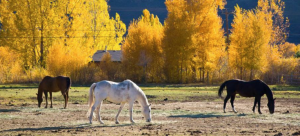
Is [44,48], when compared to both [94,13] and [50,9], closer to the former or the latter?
[50,9]

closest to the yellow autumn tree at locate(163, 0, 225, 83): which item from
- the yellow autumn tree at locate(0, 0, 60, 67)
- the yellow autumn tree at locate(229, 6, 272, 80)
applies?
the yellow autumn tree at locate(229, 6, 272, 80)

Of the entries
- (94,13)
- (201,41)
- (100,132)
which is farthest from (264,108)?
(94,13)

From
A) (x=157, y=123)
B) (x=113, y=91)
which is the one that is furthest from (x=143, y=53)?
(x=113, y=91)

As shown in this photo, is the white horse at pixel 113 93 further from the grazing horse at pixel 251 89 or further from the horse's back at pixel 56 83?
the horse's back at pixel 56 83

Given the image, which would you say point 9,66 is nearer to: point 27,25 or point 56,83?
point 27,25

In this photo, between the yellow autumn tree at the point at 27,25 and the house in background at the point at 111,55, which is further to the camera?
the house in background at the point at 111,55

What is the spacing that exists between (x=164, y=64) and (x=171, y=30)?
5.13 metres

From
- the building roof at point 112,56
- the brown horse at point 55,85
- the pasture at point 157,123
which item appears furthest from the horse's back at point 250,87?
the building roof at point 112,56

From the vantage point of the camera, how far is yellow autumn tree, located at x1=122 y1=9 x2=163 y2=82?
52.2 metres

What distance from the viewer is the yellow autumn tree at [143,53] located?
52250 mm

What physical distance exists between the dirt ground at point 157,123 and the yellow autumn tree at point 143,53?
1182 inches

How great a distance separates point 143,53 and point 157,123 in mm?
35466

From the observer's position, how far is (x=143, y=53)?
52.3 m

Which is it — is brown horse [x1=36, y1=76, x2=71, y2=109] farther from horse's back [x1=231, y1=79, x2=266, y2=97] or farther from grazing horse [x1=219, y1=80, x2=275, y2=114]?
horse's back [x1=231, y1=79, x2=266, y2=97]
